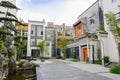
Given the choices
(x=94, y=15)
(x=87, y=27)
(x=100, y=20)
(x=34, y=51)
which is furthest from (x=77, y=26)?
(x=34, y=51)

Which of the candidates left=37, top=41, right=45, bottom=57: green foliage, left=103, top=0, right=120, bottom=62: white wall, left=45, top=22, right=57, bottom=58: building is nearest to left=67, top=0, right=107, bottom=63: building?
left=103, top=0, right=120, bottom=62: white wall

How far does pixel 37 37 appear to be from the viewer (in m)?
33.2

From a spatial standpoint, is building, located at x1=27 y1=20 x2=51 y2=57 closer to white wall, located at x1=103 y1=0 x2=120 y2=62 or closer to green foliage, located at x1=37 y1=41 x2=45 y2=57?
green foliage, located at x1=37 y1=41 x2=45 y2=57

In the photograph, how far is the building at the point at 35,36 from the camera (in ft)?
106

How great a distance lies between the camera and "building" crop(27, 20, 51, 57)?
106 feet

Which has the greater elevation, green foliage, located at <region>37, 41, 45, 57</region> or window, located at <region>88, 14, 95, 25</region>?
window, located at <region>88, 14, 95, 25</region>

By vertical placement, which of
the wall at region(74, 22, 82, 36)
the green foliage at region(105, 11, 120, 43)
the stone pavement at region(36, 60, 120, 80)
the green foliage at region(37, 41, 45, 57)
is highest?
the wall at region(74, 22, 82, 36)

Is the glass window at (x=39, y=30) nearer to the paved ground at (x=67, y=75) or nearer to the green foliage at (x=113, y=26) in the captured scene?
the paved ground at (x=67, y=75)

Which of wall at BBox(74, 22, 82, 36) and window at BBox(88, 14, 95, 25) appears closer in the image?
window at BBox(88, 14, 95, 25)

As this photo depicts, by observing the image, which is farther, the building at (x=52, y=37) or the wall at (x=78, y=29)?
the building at (x=52, y=37)

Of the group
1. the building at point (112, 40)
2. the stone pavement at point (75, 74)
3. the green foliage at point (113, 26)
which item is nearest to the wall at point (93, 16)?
the building at point (112, 40)

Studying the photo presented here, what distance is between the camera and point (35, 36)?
33.1m

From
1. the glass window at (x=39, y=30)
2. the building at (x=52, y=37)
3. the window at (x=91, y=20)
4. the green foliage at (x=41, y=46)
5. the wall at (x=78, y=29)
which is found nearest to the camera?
the window at (x=91, y=20)

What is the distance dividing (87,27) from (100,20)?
4664 mm
